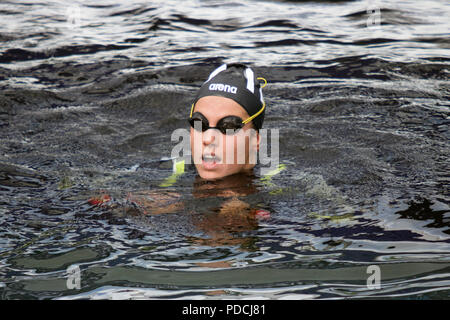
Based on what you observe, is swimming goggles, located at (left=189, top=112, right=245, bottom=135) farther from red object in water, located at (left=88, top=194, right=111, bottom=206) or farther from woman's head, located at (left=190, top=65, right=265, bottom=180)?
red object in water, located at (left=88, top=194, right=111, bottom=206)

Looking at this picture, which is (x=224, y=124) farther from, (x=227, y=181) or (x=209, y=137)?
(x=227, y=181)

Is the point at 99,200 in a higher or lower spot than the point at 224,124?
lower

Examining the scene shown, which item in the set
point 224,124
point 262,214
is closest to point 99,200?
point 224,124

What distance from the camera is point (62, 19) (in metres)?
14.3

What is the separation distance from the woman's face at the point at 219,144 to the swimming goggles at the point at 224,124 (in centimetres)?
3

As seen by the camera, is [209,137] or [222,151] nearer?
[209,137]

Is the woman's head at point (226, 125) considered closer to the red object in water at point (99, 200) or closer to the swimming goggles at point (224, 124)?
the swimming goggles at point (224, 124)

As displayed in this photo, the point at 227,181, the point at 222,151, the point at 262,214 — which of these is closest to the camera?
the point at 262,214

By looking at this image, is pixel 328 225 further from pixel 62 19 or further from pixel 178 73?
pixel 62 19

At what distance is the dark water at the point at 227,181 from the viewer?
431 cm

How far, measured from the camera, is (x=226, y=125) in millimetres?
5871

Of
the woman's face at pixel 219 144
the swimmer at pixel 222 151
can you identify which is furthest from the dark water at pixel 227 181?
the woman's face at pixel 219 144

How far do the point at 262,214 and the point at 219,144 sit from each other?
84 cm

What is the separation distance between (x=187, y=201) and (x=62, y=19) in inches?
391
